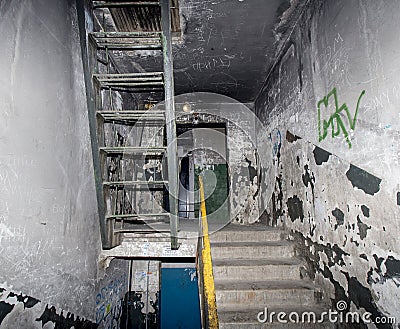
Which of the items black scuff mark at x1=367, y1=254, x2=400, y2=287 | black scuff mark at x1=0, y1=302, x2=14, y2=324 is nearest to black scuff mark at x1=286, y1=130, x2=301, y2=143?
black scuff mark at x1=367, y1=254, x2=400, y2=287

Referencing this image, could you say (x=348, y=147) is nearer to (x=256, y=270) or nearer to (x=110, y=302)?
(x=256, y=270)

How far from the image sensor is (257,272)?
3.30 metres

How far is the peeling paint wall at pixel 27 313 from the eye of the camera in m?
1.88

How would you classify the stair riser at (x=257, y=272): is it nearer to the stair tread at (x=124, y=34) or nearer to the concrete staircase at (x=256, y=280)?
the concrete staircase at (x=256, y=280)

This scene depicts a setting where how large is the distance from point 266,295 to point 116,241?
200 centimetres

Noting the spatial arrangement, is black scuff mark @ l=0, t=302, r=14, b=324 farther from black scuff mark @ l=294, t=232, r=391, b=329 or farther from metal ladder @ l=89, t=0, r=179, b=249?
black scuff mark @ l=294, t=232, r=391, b=329

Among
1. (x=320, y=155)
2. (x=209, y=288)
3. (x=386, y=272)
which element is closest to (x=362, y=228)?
(x=386, y=272)

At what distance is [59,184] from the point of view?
265 centimetres

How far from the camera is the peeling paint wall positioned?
188 cm

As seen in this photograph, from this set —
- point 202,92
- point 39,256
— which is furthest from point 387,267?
point 202,92

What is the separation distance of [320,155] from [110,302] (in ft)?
11.8

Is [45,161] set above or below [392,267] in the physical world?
above

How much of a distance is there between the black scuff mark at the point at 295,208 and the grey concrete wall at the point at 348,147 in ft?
0.04

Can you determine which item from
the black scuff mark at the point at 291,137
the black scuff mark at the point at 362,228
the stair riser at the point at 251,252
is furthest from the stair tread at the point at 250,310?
the black scuff mark at the point at 291,137
